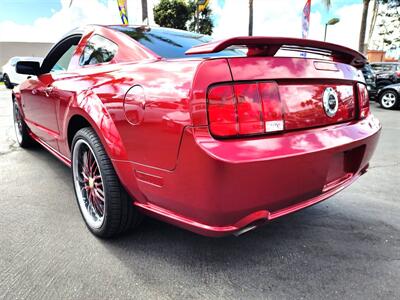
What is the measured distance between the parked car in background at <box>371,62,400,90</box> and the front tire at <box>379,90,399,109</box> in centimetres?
172

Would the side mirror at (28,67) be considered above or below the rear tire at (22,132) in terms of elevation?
above

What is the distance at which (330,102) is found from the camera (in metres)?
1.73

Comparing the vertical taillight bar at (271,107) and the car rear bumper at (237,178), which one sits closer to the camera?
the car rear bumper at (237,178)

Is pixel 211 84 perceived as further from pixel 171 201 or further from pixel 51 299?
pixel 51 299

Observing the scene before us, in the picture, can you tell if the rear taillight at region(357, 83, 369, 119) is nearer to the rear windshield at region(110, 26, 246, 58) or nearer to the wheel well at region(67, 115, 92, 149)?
the rear windshield at region(110, 26, 246, 58)

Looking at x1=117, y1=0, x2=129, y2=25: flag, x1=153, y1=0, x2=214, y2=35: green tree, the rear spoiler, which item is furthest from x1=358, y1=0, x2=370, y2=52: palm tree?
the rear spoiler

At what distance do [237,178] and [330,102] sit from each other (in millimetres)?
794

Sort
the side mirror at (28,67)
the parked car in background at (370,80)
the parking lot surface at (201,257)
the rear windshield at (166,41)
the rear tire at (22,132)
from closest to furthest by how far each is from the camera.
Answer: the parking lot surface at (201,257) → the rear windshield at (166,41) → the side mirror at (28,67) → the rear tire at (22,132) → the parked car in background at (370,80)

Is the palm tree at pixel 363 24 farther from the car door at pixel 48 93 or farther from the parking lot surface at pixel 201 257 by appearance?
the car door at pixel 48 93

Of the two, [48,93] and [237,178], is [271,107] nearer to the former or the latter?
[237,178]

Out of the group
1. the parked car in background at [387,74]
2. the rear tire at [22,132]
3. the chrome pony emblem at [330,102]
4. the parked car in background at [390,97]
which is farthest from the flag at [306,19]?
the chrome pony emblem at [330,102]

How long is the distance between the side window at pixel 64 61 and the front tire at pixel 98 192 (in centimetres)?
100

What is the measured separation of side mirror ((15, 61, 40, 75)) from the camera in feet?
10.1

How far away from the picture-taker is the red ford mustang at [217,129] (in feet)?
4.41
